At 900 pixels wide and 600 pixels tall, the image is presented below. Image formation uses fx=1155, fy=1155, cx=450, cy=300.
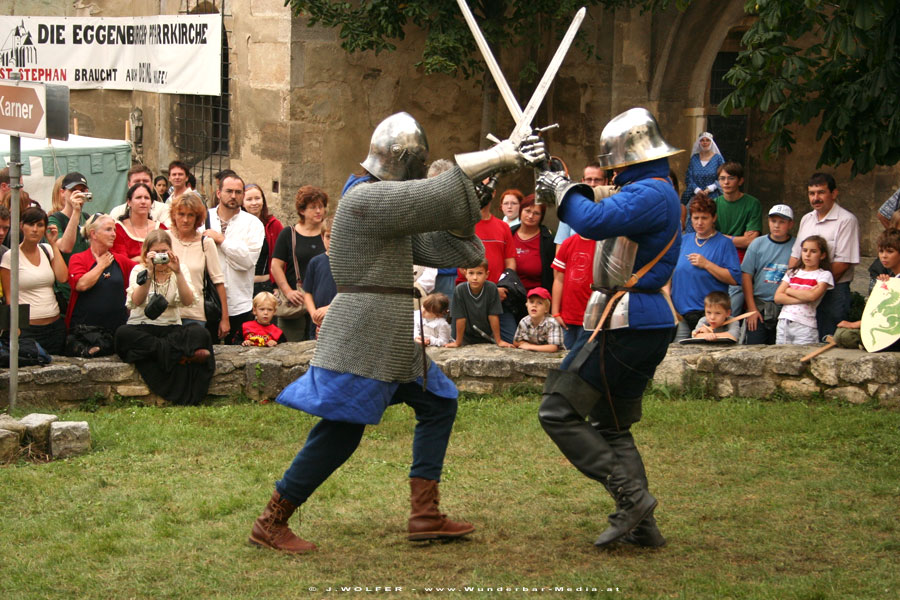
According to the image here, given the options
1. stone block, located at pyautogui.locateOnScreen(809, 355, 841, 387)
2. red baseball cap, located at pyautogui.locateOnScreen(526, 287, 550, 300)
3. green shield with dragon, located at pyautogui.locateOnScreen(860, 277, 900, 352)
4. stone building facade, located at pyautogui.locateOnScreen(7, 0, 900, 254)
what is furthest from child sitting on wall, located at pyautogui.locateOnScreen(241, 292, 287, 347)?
stone building facade, located at pyautogui.locateOnScreen(7, 0, 900, 254)

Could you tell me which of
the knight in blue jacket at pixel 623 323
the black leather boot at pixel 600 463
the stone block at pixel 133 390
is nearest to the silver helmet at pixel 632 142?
the knight in blue jacket at pixel 623 323

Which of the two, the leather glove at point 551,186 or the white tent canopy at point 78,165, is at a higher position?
the white tent canopy at point 78,165

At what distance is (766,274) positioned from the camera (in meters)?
8.14

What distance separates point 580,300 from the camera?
24.9 ft


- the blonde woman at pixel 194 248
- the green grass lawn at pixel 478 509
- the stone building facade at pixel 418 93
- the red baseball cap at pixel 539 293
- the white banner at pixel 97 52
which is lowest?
the green grass lawn at pixel 478 509

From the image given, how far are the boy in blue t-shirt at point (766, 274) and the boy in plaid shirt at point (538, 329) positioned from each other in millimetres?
1424

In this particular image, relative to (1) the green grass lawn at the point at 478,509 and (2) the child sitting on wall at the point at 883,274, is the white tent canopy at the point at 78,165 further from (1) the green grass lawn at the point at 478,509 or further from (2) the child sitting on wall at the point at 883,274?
(2) the child sitting on wall at the point at 883,274

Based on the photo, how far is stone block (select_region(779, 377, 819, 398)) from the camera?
7.21 m

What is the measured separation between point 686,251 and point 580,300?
1.06 metres

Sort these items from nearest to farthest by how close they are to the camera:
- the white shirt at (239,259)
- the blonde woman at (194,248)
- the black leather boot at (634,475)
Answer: the black leather boot at (634,475) < the blonde woman at (194,248) < the white shirt at (239,259)

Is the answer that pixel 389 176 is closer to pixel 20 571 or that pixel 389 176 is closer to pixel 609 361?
pixel 609 361

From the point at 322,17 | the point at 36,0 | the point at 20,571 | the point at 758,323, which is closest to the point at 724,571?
the point at 20,571

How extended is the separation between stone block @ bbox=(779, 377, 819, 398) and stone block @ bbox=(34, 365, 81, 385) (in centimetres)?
444

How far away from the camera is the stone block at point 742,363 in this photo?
732 cm
